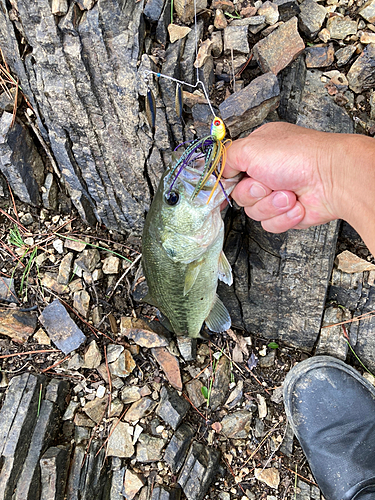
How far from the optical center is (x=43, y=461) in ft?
10.7

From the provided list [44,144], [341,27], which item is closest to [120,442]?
[44,144]

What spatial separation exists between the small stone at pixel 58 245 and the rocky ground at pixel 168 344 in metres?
0.01

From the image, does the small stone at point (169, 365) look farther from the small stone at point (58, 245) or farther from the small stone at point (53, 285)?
the small stone at point (58, 245)

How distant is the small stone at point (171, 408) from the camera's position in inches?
138

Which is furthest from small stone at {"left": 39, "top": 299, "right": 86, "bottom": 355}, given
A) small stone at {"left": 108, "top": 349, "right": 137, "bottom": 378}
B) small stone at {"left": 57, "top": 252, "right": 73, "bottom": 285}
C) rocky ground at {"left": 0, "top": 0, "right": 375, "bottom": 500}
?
small stone at {"left": 108, "top": 349, "right": 137, "bottom": 378}

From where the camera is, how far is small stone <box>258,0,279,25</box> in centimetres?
284

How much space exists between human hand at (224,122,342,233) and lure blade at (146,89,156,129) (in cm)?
77

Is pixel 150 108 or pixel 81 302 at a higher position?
pixel 150 108

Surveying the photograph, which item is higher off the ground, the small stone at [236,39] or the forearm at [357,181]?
the small stone at [236,39]

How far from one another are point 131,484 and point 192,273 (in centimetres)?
211

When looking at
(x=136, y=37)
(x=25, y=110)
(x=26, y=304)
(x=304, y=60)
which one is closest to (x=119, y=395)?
(x=26, y=304)

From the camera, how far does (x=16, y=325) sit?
12.0 ft

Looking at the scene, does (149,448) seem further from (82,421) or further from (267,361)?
(267,361)

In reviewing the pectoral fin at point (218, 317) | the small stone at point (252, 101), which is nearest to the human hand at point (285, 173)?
the small stone at point (252, 101)
